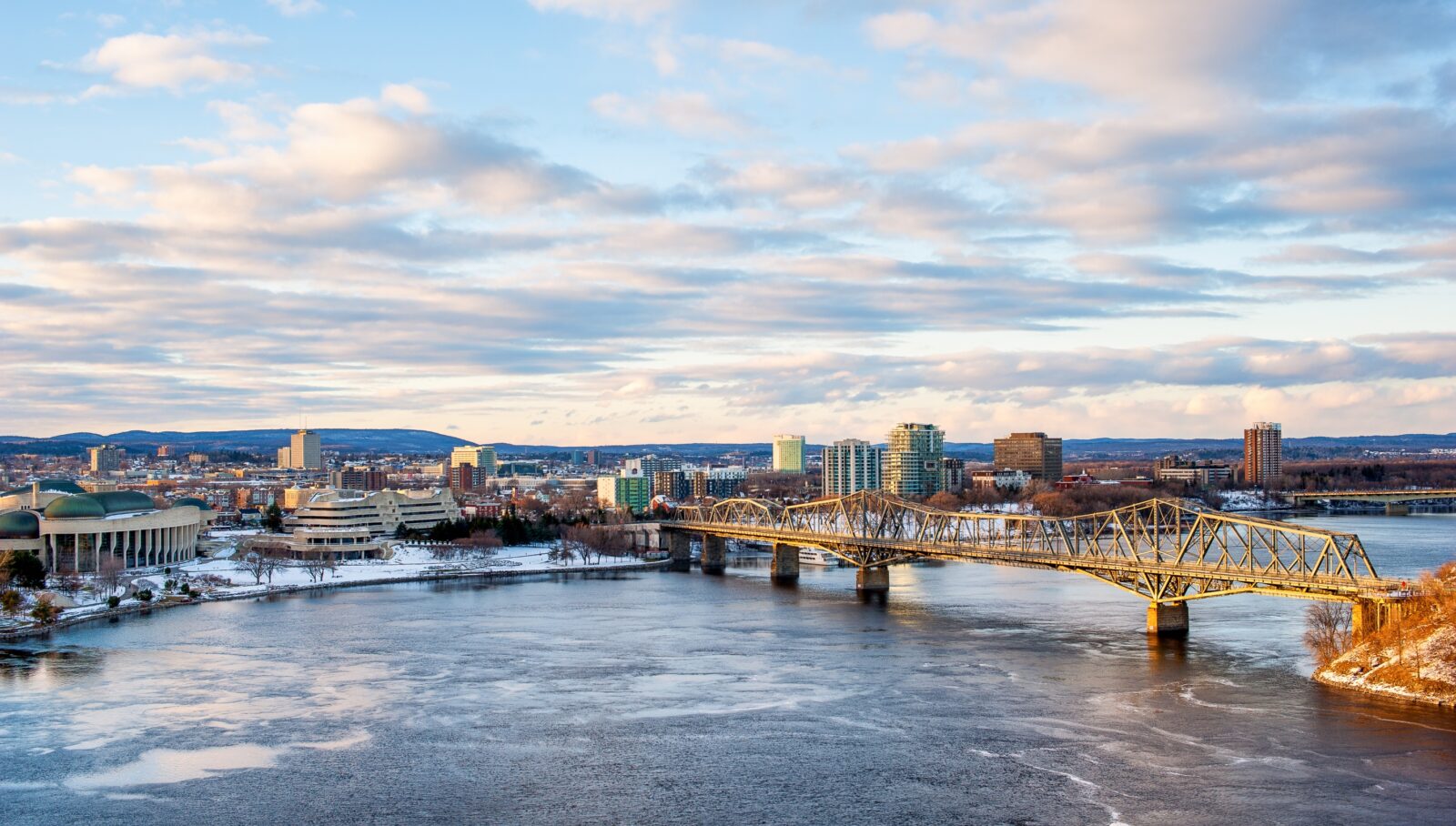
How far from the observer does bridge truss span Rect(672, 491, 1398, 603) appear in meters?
32.8

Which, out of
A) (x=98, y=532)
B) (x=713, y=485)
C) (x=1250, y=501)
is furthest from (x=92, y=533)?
(x=1250, y=501)

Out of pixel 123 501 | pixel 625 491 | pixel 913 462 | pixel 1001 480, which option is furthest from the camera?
pixel 1001 480

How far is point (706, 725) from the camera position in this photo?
83.5 feet

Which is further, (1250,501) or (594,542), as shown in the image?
(1250,501)

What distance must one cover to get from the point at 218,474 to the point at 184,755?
177 meters

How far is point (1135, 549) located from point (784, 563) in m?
24.6

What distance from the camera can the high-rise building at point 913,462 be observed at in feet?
437

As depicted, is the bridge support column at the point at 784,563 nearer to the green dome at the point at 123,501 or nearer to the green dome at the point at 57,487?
the green dome at the point at 123,501

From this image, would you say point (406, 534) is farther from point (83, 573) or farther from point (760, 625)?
point (760, 625)

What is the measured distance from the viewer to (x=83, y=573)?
55.1 m

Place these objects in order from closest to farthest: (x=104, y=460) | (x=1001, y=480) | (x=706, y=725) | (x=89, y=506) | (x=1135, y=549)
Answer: (x=706, y=725) < (x=1135, y=549) < (x=89, y=506) < (x=1001, y=480) < (x=104, y=460)

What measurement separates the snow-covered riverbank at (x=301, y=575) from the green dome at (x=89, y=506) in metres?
4.22

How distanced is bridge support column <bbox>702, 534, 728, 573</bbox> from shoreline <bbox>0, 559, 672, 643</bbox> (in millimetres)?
2609

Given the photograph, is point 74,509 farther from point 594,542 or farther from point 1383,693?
point 1383,693
